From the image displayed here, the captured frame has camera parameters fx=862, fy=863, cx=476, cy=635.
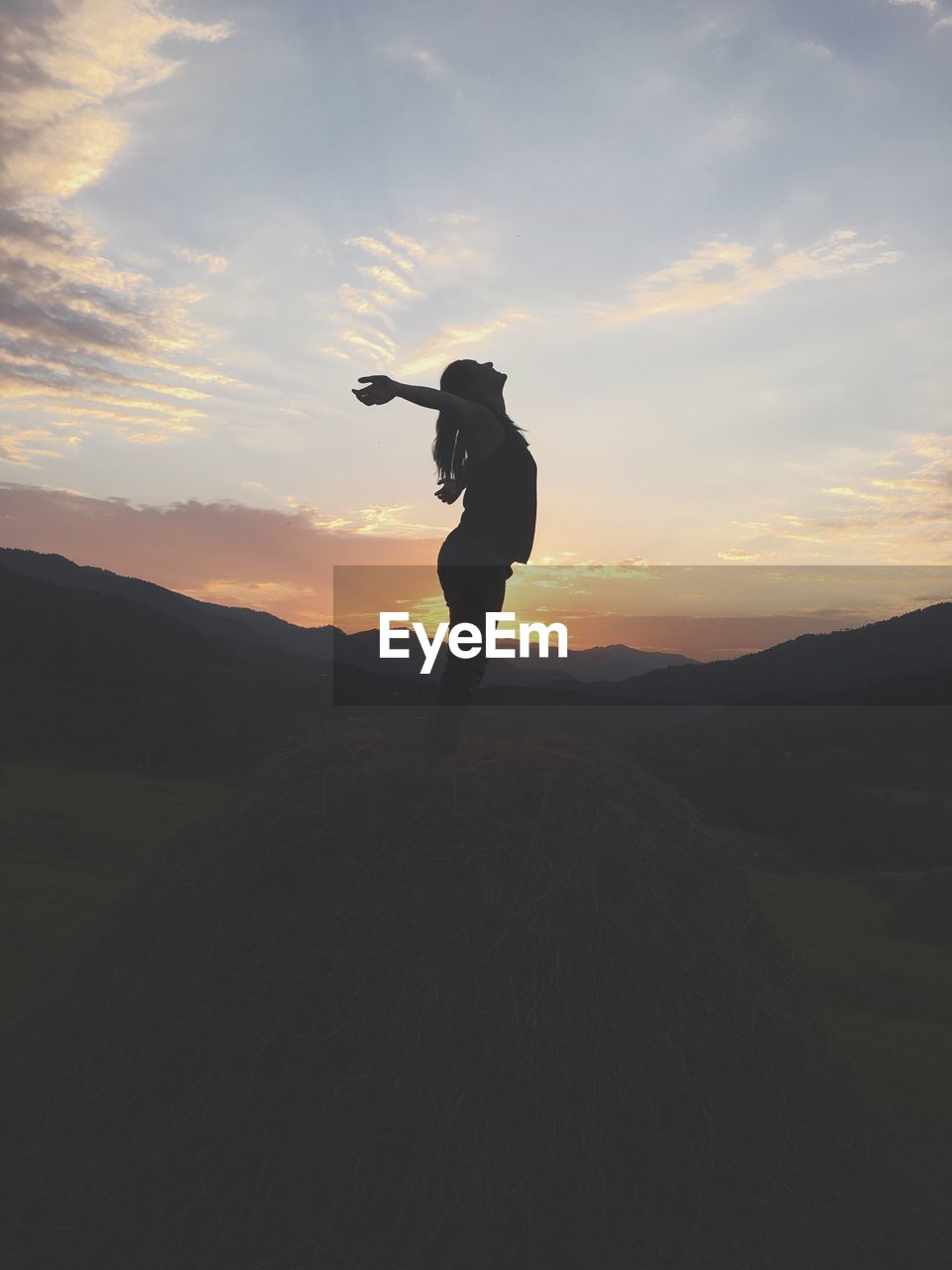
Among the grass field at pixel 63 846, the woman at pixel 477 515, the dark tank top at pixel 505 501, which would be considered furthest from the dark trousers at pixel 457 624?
the grass field at pixel 63 846

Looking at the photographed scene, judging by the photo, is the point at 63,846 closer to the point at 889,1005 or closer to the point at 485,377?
the point at 889,1005

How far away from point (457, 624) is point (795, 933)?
2048cm

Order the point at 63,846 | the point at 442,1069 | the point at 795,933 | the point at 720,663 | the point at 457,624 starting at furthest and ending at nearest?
the point at 720,663
the point at 795,933
the point at 63,846
the point at 457,624
the point at 442,1069

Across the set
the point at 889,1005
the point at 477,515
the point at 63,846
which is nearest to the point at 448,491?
the point at 477,515

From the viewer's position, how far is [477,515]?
548cm

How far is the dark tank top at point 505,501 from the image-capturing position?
5465 mm

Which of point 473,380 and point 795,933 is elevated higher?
point 473,380

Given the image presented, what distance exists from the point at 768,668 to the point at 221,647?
6271cm

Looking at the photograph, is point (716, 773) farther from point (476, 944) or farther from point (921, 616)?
point (921, 616)

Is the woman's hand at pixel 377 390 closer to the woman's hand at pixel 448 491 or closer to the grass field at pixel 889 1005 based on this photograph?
the woman's hand at pixel 448 491

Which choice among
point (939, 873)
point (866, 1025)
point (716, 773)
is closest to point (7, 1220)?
point (866, 1025)

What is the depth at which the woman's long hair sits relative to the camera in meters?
5.45

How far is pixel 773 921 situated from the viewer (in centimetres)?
549

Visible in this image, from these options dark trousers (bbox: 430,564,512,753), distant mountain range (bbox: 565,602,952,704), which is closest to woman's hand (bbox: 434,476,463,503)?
dark trousers (bbox: 430,564,512,753)
